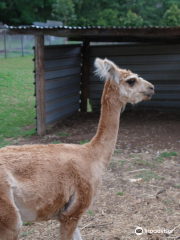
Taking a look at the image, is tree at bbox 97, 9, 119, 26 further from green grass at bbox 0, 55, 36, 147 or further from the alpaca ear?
the alpaca ear

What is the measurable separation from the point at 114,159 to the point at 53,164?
12.7ft

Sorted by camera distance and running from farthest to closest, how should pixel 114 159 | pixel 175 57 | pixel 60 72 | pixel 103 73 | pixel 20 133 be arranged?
pixel 175 57
pixel 60 72
pixel 20 133
pixel 114 159
pixel 103 73

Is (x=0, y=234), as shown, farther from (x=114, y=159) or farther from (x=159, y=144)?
(x=159, y=144)

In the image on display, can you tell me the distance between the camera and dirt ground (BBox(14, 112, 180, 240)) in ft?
13.2

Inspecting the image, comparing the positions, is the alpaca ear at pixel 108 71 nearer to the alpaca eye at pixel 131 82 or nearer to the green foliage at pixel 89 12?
the alpaca eye at pixel 131 82

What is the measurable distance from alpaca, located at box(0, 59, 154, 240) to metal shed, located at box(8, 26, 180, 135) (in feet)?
16.9

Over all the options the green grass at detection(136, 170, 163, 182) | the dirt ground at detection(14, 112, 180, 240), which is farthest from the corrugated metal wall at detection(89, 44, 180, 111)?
the green grass at detection(136, 170, 163, 182)

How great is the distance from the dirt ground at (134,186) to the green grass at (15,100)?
0.89m

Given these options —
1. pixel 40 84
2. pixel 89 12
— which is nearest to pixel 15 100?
pixel 40 84

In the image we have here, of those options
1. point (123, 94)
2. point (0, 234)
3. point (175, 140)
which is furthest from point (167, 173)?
point (0, 234)

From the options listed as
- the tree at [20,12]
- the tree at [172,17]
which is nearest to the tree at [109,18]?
the tree at [172,17]

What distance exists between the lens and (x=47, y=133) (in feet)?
27.8

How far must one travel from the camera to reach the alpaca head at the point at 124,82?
11.1 ft

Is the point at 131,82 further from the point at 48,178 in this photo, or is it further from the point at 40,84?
the point at 40,84
